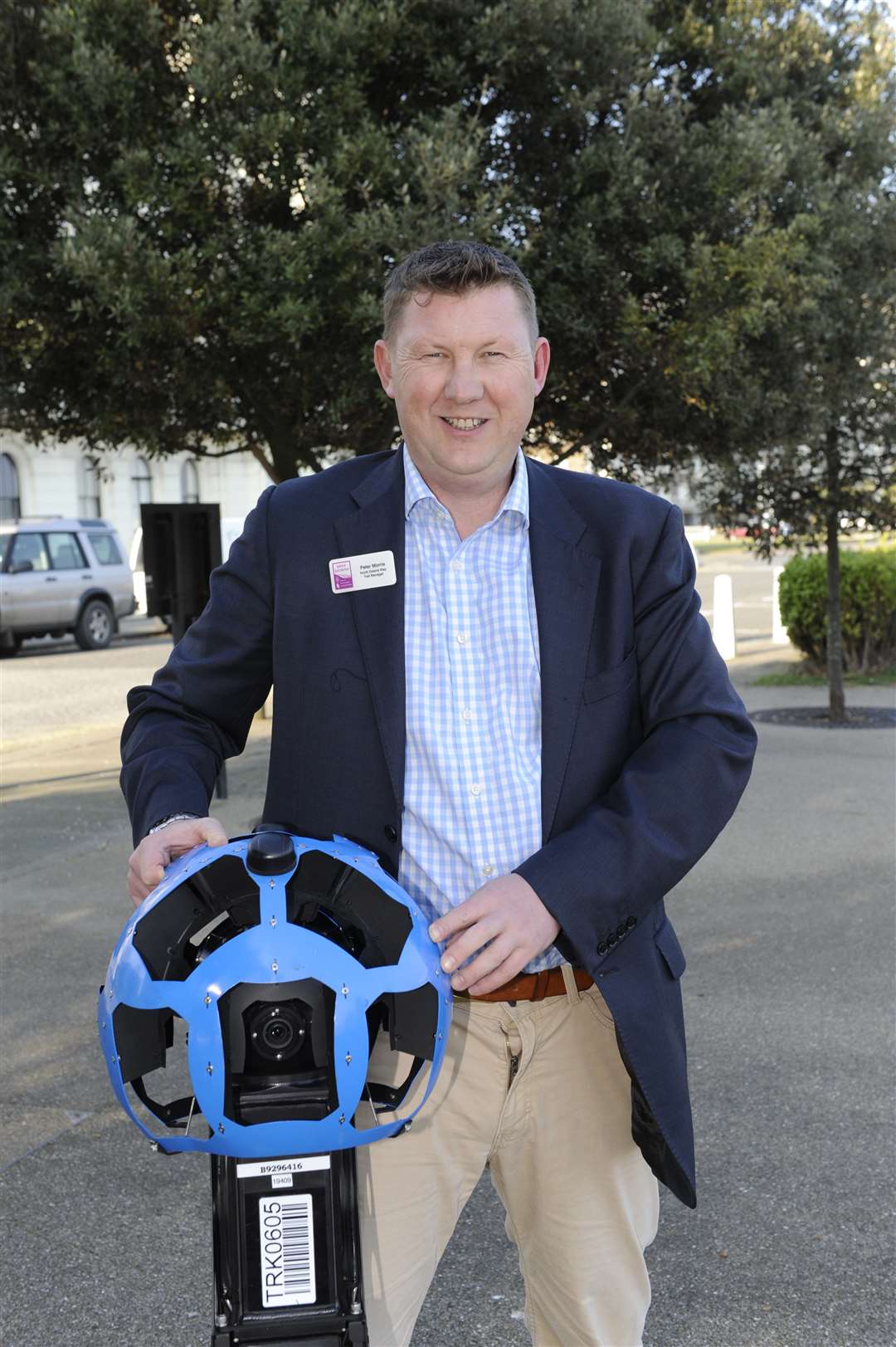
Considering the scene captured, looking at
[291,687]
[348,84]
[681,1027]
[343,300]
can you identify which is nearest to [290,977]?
[291,687]

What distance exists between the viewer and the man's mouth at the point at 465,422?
2105 mm

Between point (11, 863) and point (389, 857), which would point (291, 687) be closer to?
point (389, 857)

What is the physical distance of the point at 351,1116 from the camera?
5.19 ft

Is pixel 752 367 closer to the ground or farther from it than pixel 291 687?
farther from it

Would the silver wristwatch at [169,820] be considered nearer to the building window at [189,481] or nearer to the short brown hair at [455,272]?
the short brown hair at [455,272]

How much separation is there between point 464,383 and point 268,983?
963mm

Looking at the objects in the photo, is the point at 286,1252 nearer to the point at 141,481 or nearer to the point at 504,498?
the point at 504,498

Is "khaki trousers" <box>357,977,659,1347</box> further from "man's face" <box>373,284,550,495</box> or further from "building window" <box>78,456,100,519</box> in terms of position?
"building window" <box>78,456,100,519</box>

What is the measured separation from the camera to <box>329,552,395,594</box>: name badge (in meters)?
2.15

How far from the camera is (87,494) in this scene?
40906 millimetres

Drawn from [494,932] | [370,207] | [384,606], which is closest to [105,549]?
[370,207]

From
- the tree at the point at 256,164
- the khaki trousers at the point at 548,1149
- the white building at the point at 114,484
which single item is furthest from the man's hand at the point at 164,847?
the white building at the point at 114,484

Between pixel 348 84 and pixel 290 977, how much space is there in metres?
6.66

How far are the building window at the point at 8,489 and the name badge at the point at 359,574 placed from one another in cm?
3851
